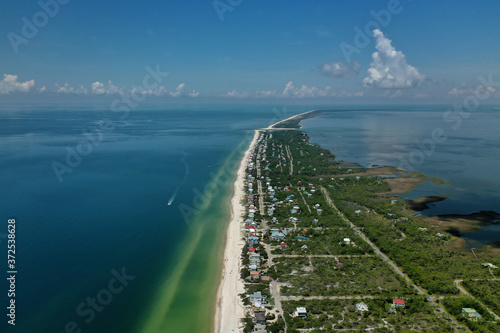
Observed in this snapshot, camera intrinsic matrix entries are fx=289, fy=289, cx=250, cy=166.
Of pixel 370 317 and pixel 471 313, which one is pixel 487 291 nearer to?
pixel 471 313

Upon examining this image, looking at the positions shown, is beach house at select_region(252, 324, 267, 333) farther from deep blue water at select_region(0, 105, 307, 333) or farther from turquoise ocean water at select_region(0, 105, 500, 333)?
deep blue water at select_region(0, 105, 307, 333)

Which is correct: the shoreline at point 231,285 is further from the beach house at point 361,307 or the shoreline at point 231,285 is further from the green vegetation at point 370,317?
the beach house at point 361,307

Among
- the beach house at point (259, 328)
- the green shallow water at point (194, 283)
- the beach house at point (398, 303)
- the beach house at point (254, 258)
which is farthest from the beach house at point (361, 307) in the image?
the green shallow water at point (194, 283)

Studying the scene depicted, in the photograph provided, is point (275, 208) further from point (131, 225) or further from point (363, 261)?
point (131, 225)

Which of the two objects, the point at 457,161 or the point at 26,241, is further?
the point at 457,161

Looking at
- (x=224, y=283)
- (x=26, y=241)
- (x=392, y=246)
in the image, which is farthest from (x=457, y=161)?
(x=26, y=241)

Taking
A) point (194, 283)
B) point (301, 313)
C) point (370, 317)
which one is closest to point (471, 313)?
point (370, 317)
